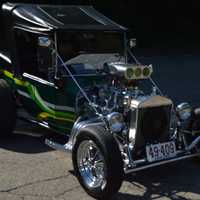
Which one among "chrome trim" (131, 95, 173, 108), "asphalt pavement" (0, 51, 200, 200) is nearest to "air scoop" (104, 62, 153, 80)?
"chrome trim" (131, 95, 173, 108)

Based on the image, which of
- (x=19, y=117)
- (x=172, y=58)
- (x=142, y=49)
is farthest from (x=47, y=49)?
(x=142, y=49)

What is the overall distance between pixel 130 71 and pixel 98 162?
3.87 feet

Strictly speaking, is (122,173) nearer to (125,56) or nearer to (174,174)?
(174,174)

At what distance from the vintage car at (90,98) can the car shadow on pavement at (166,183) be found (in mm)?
298

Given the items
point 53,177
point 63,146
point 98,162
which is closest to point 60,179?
point 53,177

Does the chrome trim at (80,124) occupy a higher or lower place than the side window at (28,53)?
lower

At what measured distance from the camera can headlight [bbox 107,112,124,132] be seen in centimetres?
561

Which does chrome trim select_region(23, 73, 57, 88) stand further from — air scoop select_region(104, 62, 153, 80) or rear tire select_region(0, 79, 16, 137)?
air scoop select_region(104, 62, 153, 80)

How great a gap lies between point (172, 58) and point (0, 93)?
30.8 feet

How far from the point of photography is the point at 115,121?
18.4 ft

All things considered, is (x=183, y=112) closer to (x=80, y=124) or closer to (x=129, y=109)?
(x=129, y=109)

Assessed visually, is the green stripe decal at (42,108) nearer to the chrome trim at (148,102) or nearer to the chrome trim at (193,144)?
the chrome trim at (148,102)

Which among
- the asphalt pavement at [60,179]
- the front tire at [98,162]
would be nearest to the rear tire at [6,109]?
the asphalt pavement at [60,179]

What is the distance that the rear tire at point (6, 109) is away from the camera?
7198 mm
